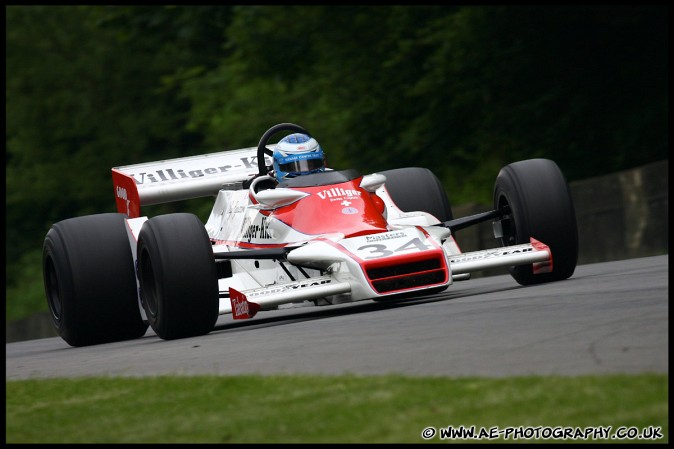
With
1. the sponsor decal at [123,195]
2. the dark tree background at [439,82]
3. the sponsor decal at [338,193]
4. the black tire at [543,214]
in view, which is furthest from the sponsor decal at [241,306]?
the dark tree background at [439,82]

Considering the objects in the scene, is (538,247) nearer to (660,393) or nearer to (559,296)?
(559,296)

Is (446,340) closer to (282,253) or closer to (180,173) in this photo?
(282,253)

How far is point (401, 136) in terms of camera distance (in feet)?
74.7

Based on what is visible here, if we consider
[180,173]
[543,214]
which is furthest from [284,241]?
[180,173]

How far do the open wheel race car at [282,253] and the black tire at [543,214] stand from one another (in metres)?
0.01

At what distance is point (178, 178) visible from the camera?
14.1 meters

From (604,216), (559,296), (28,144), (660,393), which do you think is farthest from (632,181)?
(28,144)

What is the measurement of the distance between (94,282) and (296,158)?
2030mm

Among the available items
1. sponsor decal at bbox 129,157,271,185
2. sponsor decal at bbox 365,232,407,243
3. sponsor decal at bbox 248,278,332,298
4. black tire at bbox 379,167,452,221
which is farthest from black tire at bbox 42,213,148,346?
black tire at bbox 379,167,452,221

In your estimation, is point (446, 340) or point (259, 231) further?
point (259, 231)

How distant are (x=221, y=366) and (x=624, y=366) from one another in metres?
2.75

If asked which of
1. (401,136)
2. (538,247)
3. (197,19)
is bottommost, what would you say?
(538,247)

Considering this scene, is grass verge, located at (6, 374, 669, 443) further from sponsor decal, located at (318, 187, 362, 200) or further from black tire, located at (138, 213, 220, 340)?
sponsor decal, located at (318, 187, 362, 200)

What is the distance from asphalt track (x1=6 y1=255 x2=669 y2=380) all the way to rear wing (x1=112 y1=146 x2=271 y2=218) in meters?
2.17
